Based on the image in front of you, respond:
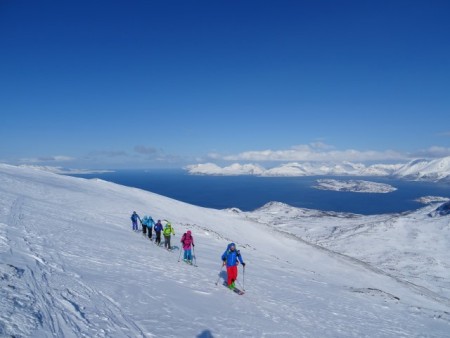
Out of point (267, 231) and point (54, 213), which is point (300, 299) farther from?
point (267, 231)

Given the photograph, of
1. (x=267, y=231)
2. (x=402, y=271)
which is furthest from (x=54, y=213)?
(x=402, y=271)

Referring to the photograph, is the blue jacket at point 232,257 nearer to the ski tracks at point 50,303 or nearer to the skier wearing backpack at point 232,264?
the skier wearing backpack at point 232,264

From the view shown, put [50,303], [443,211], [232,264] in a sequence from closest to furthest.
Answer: [50,303] < [232,264] < [443,211]

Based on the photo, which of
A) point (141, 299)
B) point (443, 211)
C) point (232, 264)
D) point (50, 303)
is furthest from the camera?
point (443, 211)

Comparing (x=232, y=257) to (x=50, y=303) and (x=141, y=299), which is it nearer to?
(x=141, y=299)

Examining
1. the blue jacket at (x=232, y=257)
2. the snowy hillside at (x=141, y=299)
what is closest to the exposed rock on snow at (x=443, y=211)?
the snowy hillside at (x=141, y=299)

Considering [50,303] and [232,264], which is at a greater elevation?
[50,303]

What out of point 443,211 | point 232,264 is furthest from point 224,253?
point 443,211

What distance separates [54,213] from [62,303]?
19.4 meters

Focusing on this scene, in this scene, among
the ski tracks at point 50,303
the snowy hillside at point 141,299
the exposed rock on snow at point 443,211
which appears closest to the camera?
the ski tracks at point 50,303

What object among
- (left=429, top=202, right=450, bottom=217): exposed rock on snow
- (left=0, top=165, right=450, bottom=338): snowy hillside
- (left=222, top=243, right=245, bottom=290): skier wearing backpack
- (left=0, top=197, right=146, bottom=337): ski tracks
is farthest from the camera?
(left=429, top=202, right=450, bottom=217): exposed rock on snow

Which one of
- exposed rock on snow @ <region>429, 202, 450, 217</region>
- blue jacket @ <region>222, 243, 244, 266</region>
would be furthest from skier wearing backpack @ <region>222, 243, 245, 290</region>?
exposed rock on snow @ <region>429, 202, 450, 217</region>

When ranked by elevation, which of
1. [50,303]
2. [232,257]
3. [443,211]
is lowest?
[443,211]

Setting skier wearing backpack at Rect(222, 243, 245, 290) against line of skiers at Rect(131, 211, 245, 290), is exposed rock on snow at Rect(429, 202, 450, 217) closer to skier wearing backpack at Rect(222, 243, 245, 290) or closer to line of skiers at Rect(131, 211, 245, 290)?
line of skiers at Rect(131, 211, 245, 290)
